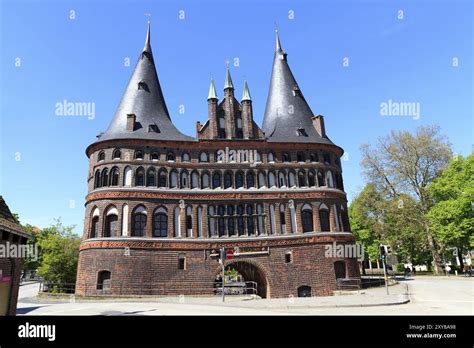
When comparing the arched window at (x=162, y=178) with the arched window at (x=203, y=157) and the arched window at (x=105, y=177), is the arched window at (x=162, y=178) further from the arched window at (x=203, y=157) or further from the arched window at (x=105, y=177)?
the arched window at (x=105, y=177)

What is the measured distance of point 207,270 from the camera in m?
25.6

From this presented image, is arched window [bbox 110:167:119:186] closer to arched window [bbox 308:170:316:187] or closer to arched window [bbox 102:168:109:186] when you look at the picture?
arched window [bbox 102:168:109:186]

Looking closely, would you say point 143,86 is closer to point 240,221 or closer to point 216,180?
point 216,180

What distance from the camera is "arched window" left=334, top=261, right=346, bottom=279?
27.2 meters

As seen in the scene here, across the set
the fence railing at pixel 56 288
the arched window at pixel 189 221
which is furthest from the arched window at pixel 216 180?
the fence railing at pixel 56 288

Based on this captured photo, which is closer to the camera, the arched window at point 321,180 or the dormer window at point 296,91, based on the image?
the arched window at point 321,180

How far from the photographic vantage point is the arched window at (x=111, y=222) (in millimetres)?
25538

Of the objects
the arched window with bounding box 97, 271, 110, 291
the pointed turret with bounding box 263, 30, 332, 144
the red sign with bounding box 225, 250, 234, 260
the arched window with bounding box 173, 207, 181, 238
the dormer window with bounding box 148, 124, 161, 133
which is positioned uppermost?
the pointed turret with bounding box 263, 30, 332, 144

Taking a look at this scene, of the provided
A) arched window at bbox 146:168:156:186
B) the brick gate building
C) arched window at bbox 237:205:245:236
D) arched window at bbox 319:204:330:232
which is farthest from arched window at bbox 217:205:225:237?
arched window at bbox 319:204:330:232

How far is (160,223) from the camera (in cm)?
2625

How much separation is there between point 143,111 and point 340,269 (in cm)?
2112

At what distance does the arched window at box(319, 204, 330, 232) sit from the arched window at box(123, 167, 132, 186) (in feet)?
51.4

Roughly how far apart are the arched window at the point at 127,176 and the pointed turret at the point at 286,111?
39.3ft
